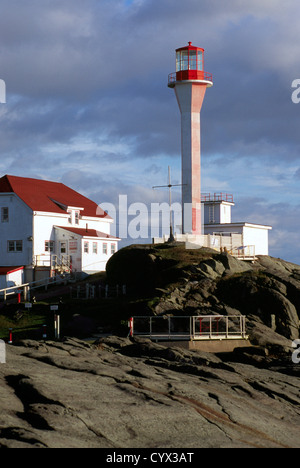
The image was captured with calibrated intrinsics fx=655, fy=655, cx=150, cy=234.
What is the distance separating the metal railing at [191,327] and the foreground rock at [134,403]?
727cm

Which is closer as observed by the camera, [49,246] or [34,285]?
[34,285]

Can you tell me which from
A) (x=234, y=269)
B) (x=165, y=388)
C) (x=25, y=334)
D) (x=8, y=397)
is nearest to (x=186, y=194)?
(x=234, y=269)

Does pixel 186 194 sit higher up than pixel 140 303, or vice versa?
pixel 186 194

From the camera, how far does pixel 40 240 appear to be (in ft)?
180

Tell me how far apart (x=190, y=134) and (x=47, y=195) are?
15236 mm

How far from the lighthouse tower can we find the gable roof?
11722mm

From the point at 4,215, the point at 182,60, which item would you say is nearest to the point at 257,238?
the point at 182,60

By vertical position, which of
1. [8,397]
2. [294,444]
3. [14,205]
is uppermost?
[14,205]

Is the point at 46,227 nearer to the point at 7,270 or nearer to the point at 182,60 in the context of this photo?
the point at 7,270
